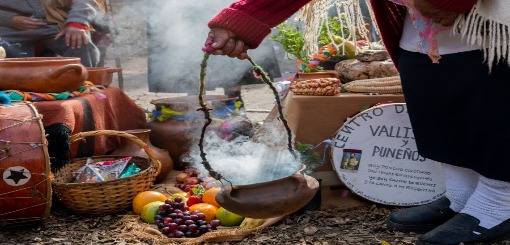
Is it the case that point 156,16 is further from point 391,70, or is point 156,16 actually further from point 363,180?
point 363,180

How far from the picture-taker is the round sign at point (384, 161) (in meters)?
3.54

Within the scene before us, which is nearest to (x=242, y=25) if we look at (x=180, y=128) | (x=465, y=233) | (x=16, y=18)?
(x=465, y=233)

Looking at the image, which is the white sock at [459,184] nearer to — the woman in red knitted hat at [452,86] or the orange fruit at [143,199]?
the woman in red knitted hat at [452,86]

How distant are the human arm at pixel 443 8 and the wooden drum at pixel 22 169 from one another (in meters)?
2.14

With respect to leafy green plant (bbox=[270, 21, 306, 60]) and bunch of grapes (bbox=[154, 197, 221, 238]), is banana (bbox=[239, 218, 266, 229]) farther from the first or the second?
leafy green plant (bbox=[270, 21, 306, 60])

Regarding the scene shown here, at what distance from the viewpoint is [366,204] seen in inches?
144

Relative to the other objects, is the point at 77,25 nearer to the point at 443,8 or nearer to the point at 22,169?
the point at 22,169

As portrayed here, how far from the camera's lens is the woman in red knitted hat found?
2258 millimetres

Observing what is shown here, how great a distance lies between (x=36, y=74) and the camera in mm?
3930

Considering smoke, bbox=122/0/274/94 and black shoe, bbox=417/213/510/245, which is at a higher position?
smoke, bbox=122/0/274/94

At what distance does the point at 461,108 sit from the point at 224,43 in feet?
3.69

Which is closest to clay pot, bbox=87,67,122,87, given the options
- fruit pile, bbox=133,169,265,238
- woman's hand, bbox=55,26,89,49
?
woman's hand, bbox=55,26,89,49

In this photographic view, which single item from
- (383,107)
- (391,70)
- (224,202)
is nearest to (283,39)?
(391,70)

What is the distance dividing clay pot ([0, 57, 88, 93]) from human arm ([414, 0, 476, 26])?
2.49 meters
